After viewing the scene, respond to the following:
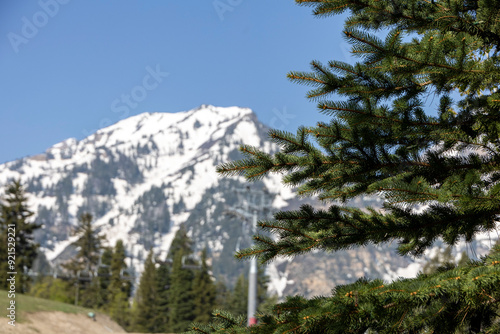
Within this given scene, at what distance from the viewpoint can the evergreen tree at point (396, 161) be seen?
4359mm

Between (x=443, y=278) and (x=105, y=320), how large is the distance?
93.0 ft

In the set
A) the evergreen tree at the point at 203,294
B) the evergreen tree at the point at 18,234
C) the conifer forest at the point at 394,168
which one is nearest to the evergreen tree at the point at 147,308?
the evergreen tree at the point at 203,294

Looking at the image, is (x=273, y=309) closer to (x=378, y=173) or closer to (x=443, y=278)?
(x=443, y=278)

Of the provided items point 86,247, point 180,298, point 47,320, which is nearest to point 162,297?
point 180,298

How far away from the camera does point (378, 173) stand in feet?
18.7

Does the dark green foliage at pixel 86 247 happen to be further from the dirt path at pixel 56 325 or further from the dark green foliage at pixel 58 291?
the dirt path at pixel 56 325

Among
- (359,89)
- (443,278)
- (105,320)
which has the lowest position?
(105,320)

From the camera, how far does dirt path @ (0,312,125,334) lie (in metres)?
17.4

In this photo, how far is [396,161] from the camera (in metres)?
5.57

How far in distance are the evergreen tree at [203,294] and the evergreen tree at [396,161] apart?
2397 inches

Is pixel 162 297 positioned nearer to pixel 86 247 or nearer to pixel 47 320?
pixel 86 247

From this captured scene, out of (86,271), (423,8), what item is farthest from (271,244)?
(86,271)

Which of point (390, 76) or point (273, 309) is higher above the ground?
point (390, 76)

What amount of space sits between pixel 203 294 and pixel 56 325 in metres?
45.2
